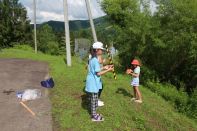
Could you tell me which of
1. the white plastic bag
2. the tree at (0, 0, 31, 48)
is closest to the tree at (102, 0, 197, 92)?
the white plastic bag

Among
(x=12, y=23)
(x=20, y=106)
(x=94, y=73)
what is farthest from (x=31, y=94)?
(x=12, y=23)

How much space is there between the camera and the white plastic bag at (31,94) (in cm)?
1070

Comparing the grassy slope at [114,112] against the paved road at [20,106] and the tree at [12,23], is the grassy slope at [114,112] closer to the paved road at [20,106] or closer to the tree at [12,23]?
the paved road at [20,106]

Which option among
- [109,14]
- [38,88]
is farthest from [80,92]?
[109,14]

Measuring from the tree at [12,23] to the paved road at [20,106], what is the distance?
92.6ft

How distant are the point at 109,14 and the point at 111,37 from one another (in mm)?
2808

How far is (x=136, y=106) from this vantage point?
34.3ft

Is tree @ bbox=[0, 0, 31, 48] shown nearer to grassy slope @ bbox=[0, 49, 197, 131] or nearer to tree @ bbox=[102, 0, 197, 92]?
tree @ bbox=[102, 0, 197, 92]

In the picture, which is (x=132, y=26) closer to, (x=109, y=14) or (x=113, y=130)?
(x=109, y=14)

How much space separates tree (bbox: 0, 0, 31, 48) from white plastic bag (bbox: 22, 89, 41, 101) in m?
31.4

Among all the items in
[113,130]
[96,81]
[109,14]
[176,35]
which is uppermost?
[109,14]

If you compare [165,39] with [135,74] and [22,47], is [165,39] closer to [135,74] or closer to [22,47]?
[135,74]

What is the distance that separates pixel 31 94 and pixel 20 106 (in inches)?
45.6

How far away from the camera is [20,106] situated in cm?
988
